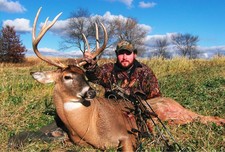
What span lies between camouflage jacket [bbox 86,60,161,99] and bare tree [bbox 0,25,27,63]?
A: 97.5 ft

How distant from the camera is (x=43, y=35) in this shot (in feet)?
14.0

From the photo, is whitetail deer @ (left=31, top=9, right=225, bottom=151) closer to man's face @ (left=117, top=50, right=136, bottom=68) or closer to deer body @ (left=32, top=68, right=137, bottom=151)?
deer body @ (left=32, top=68, right=137, bottom=151)

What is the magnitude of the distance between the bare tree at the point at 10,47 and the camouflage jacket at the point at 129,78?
97.5 feet

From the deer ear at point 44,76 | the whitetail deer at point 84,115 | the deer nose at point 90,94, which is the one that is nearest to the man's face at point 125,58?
the whitetail deer at point 84,115

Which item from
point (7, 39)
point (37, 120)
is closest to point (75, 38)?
point (7, 39)

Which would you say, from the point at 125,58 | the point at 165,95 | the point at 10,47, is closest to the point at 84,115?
the point at 125,58

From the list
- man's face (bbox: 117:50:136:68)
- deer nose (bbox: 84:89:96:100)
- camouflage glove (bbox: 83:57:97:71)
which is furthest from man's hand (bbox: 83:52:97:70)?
deer nose (bbox: 84:89:96:100)

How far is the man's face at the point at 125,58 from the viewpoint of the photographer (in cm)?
549

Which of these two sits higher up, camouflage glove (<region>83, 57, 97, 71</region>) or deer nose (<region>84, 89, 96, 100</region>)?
camouflage glove (<region>83, 57, 97, 71</region>)

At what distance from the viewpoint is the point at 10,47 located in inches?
1350

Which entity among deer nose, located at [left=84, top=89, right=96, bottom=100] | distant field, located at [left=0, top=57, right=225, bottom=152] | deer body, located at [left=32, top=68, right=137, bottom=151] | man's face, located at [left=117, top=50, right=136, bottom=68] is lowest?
distant field, located at [left=0, top=57, right=225, bottom=152]

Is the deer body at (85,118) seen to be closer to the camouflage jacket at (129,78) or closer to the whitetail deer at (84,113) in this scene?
the whitetail deer at (84,113)

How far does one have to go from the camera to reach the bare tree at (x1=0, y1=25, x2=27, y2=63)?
3394 cm

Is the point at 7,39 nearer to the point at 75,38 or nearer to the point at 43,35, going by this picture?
the point at 75,38
